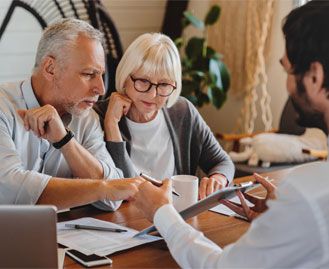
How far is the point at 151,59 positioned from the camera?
2252 mm

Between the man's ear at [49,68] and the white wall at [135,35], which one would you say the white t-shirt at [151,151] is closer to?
the man's ear at [49,68]

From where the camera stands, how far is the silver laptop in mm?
1177

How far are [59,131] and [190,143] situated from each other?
2.47 feet

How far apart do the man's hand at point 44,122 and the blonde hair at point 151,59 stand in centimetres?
51

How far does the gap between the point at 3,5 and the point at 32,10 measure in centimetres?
18

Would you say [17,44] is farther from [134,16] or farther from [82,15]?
[134,16]

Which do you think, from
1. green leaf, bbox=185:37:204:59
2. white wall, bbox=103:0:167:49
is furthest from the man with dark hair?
white wall, bbox=103:0:167:49

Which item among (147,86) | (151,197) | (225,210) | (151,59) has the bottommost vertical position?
(225,210)

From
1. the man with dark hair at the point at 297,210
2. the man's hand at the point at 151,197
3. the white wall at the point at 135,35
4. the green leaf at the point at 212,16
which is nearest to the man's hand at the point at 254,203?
the man's hand at the point at 151,197

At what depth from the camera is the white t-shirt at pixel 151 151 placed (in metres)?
2.34

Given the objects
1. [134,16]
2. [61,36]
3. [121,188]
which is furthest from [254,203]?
[134,16]

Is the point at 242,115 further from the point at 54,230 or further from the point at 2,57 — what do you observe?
the point at 54,230

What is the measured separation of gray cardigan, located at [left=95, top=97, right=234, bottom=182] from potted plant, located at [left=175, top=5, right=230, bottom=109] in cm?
162

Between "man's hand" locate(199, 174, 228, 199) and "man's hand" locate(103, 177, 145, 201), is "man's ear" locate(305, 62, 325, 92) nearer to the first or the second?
"man's hand" locate(103, 177, 145, 201)
